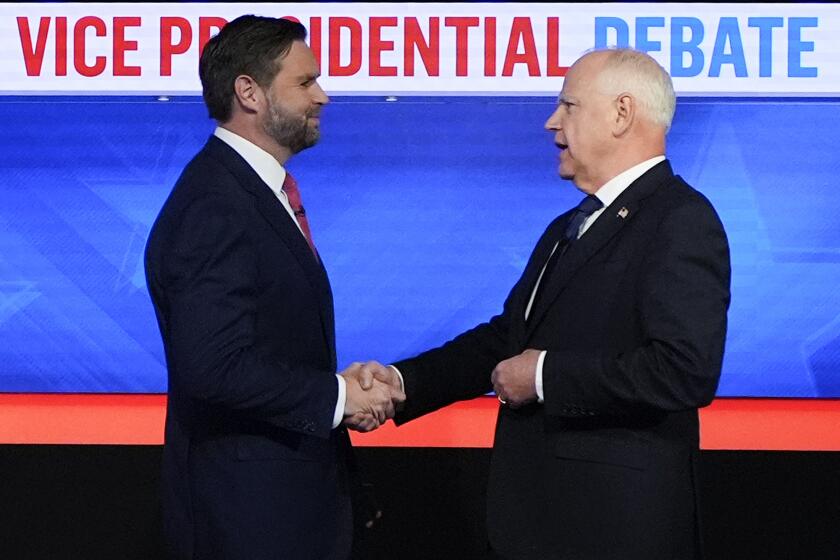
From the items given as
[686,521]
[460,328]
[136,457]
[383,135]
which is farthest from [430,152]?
→ [686,521]

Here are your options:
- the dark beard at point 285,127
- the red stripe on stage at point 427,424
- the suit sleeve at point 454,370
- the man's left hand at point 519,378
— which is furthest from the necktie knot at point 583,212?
the red stripe on stage at point 427,424

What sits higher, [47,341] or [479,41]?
[479,41]

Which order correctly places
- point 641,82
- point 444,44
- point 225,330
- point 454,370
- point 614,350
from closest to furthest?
point 225,330 → point 614,350 → point 641,82 → point 454,370 → point 444,44

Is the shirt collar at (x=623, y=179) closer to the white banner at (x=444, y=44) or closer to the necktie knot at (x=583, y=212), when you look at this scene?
the necktie knot at (x=583, y=212)

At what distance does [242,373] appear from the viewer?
1.91 meters

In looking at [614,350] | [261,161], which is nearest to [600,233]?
[614,350]

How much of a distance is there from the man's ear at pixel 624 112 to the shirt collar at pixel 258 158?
613mm

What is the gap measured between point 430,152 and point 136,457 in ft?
3.81

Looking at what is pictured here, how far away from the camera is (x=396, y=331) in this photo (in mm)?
3424

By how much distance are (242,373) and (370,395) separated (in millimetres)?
340

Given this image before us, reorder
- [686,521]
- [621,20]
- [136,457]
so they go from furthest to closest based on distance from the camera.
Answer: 1. [621,20]
2. [136,457]
3. [686,521]

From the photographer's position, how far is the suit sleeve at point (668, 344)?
191cm

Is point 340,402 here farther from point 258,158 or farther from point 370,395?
point 258,158

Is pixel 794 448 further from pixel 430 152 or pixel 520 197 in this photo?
pixel 430 152
